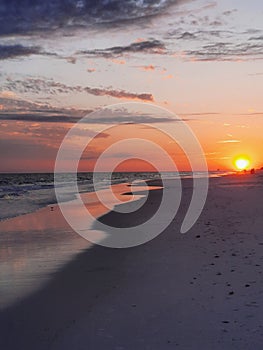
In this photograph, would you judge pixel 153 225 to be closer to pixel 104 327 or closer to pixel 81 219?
pixel 81 219

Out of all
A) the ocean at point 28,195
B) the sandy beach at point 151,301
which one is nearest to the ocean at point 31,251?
the sandy beach at point 151,301

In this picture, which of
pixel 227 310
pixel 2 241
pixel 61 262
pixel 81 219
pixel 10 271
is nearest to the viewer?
pixel 227 310

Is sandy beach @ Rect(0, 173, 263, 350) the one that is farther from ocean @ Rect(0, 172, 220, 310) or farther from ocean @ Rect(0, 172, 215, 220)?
ocean @ Rect(0, 172, 215, 220)

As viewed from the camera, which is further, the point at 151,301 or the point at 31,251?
the point at 31,251

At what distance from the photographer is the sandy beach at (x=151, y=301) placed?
22.2 feet

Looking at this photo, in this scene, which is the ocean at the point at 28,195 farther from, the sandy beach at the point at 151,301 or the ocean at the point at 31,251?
the sandy beach at the point at 151,301

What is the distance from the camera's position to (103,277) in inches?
426

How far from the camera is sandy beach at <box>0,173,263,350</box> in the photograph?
676 centimetres

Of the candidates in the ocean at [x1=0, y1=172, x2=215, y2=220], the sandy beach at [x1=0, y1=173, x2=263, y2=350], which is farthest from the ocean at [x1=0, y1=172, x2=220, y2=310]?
the ocean at [x1=0, y1=172, x2=215, y2=220]


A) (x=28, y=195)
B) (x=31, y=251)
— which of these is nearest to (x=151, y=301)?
(x=31, y=251)

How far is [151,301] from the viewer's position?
27.8ft

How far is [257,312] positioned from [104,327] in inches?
101

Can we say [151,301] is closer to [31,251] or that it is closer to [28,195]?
[31,251]

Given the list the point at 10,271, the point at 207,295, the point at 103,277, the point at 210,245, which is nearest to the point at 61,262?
the point at 10,271
